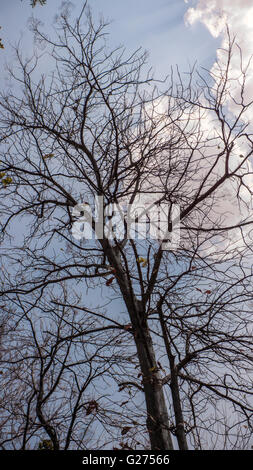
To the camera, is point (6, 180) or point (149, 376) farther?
point (6, 180)

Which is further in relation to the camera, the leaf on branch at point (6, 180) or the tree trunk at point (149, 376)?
the leaf on branch at point (6, 180)

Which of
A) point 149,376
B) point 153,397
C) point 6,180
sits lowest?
point 153,397

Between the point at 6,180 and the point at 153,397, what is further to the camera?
the point at 6,180

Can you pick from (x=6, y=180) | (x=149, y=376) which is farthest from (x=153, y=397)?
(x=6, y=180)

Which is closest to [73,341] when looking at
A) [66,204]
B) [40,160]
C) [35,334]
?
[35,334]

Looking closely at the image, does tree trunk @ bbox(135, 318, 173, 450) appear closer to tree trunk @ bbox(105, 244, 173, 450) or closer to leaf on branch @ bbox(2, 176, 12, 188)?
tree trunk @ bbox(105, 244, 173, 450)

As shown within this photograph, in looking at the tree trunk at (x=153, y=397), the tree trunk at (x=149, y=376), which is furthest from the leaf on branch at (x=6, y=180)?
the tree trunk at (x=153, y=397)

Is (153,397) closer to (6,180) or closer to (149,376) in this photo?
(149,376)

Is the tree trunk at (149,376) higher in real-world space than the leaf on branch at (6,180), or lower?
lower

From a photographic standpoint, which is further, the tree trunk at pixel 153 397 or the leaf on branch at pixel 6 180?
the leaf on branch at pixel 6 180

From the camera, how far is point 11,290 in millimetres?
4812

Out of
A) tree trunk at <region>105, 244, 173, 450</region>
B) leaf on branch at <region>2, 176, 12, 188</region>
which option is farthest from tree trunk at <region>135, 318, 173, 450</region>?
leaf on branch at <region>2, 176, 12, 188</region>

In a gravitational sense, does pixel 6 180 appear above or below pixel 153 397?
above

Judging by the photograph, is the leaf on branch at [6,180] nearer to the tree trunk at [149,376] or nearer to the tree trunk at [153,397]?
the tree trunk at [149,376]
